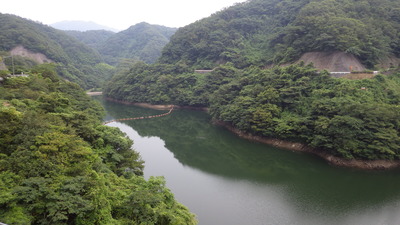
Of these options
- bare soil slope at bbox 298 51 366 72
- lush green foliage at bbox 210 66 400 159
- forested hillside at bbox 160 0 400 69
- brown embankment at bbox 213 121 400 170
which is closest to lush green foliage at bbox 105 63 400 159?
lush green foliage at bbox 210 66 400 159

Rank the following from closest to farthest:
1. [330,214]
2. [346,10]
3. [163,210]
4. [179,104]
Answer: [163,210] → [330,214] → [346,10] → [179,104]

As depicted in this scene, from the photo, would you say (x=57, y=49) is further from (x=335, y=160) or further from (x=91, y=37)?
(x=91, y=37)

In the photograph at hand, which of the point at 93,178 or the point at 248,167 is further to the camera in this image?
the point at 248,167

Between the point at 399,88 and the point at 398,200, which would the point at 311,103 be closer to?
the point at 399,88

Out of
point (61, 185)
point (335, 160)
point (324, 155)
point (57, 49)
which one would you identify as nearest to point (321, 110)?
point (324, 155)

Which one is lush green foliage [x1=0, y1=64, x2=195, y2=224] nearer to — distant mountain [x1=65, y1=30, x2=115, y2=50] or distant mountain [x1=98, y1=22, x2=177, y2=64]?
distant mountain [x1=98, y1=22, x2=177, y2=64]

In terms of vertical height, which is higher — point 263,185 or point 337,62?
point 337,62

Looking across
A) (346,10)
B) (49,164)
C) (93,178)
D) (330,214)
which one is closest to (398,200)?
(330,214)
